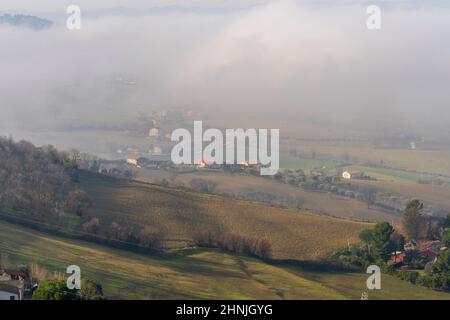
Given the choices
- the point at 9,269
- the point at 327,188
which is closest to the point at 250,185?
the point at 327,188

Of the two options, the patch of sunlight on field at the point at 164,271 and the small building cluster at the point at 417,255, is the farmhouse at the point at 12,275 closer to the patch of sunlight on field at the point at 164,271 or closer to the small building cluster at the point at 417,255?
the patch of sunlight on field at the point at 164,271

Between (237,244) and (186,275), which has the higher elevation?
(237,244)

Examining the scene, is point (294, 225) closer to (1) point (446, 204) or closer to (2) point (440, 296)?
(2) point (440, 296)

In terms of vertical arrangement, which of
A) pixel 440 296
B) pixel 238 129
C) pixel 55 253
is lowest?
pixel 440 296

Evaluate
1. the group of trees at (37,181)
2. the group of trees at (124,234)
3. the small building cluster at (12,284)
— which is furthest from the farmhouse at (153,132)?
the small building cluster at (12,284)

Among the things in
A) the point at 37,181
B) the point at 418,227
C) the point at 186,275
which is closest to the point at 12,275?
the point at 186,275

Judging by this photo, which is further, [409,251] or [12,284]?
[409,251]

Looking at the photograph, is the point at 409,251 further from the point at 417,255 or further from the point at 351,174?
the point at 351,174
